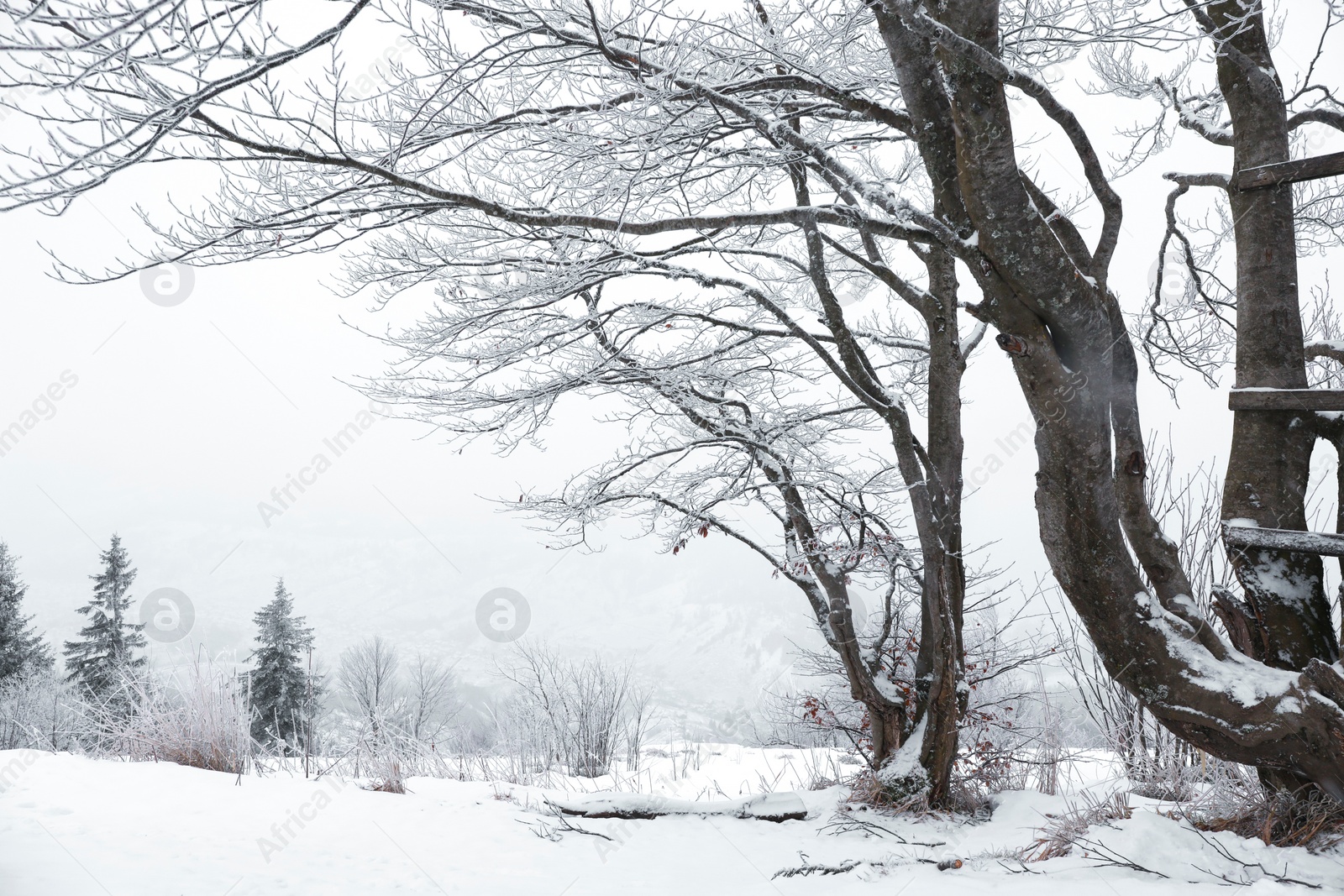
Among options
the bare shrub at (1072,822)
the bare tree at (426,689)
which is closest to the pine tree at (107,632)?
the bare tree at (426,689)

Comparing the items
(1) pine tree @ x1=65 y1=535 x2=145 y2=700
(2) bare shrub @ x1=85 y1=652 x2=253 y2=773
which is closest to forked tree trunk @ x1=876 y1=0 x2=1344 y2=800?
(2) bare shrub @ x1=85 y1=652 x2=253 y2=773

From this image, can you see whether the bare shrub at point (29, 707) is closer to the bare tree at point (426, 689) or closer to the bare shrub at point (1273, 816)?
the bare tree at point (426, 689)

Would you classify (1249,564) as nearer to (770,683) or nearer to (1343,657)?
(1343,657)

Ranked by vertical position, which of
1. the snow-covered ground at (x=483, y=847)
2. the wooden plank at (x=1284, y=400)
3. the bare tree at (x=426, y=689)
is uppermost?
the wooden plank at (x=1284, y=400)

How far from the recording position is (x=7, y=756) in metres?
3.99

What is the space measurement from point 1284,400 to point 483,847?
401cm

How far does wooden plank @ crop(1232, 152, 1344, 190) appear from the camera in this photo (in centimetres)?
293

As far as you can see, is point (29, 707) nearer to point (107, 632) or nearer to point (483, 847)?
point (107, 632)

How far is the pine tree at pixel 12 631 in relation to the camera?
17469 millimetres

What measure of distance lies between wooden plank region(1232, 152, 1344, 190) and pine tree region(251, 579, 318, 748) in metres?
16.9

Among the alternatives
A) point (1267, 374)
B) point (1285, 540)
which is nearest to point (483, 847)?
point (1285, 540)

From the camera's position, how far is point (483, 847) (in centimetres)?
327

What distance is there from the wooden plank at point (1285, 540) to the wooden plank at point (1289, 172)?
149 cm

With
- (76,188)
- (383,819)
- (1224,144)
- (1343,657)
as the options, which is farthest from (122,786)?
(1224,144)
